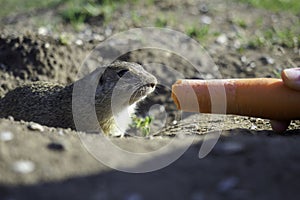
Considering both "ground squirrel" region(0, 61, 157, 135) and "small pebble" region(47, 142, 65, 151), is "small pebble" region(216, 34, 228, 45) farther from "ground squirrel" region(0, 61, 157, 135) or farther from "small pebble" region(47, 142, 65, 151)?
"small pebble" region(47, 142, 65, 151)

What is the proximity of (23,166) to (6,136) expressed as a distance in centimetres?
42

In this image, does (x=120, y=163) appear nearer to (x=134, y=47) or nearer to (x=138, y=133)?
(x=138, y=133)

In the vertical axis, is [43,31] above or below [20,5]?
below

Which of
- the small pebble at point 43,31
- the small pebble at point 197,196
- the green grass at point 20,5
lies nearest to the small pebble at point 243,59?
the small pebble at point 43,31

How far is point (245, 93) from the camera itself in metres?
4.14

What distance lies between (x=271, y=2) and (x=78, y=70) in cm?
456

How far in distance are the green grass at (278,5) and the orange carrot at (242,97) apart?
16.2ft

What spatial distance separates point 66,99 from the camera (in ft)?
16.4

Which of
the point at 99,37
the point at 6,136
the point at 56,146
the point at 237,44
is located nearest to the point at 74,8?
the point at 99,37

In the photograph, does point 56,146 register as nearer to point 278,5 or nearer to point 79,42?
point 79,42

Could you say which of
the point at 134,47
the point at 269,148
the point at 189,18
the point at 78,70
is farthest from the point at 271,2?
the point at 269,148

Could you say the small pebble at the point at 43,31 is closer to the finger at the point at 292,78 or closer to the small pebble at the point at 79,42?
the small pebble at the point at 79,42

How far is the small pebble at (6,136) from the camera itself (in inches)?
122

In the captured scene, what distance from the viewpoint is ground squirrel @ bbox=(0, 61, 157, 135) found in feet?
15.8
